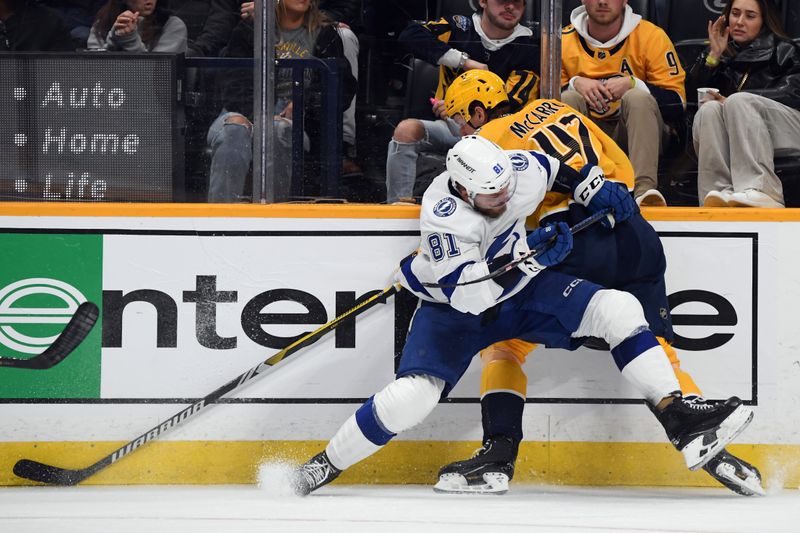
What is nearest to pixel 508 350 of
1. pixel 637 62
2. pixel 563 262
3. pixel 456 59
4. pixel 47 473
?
pixel 563 262

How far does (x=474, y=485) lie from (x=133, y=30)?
1.69 metres

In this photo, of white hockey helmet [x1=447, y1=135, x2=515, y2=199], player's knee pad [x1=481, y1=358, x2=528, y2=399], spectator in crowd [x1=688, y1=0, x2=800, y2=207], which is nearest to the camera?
white hockey helmet [x1=447, y1=135, x2=515, y2=199]

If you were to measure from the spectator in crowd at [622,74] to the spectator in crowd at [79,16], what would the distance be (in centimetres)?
145

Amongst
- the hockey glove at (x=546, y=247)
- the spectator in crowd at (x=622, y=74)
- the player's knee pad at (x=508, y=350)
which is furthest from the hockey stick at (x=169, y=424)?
the spectator in crowd at (x=622, y=74)

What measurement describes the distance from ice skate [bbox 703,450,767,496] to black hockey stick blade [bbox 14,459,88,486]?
1819mm

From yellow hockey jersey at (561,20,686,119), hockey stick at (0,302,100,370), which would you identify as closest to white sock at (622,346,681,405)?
yellow hockey jersey at (561,20,686,119)

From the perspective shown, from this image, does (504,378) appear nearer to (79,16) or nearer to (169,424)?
(169,424)

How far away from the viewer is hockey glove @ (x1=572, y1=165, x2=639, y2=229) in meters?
3.54

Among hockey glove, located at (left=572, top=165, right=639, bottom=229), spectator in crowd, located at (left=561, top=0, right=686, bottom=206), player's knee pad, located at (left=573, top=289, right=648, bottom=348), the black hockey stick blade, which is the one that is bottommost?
the black hockey stick blade

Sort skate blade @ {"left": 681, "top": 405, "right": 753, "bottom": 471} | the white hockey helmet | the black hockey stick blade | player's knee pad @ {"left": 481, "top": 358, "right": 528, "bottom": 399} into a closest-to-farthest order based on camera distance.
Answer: skate blade @ {"left": 681, "top": 405, "right": 753, "bottom": 471} → the white hockey helmet → player's knee pad @ {"left": 481, "top": 358, "right": 528, "bottom": 399} → the black hockey stick blade

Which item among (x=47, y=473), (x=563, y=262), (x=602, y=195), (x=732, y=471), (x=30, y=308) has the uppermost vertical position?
(x=602, y=195)

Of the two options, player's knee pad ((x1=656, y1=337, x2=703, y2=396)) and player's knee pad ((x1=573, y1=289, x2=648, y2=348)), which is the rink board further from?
player's knee pad ((x1=573, y1=289, x2=648, y2=348))

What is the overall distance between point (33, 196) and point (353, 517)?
4.75 ft

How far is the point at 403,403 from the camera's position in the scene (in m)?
3.40
